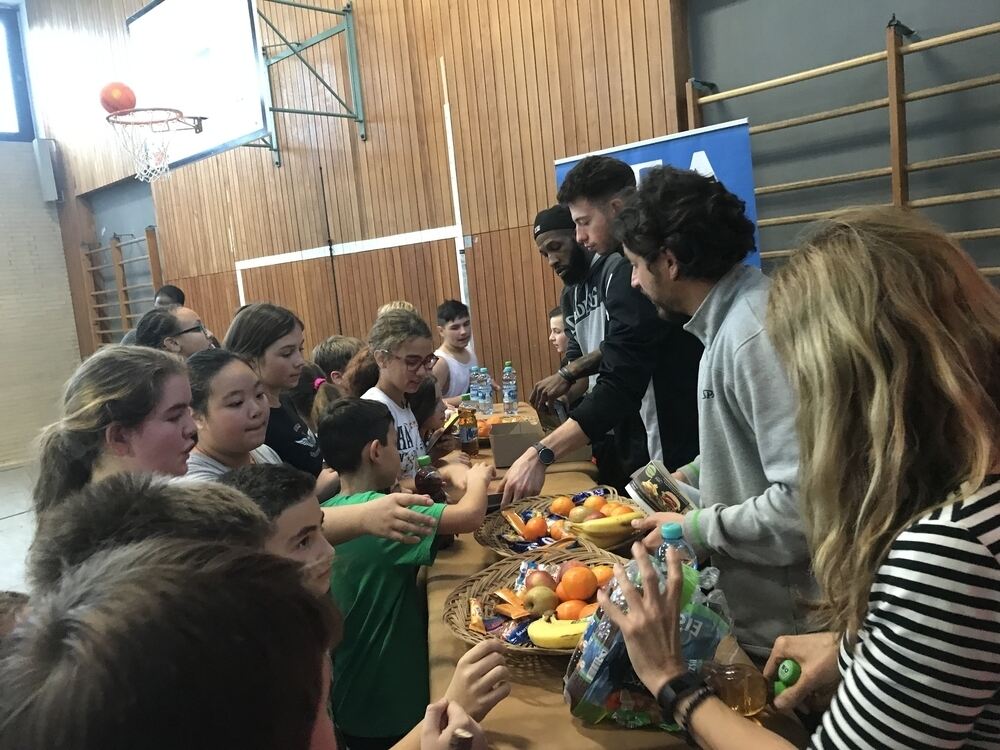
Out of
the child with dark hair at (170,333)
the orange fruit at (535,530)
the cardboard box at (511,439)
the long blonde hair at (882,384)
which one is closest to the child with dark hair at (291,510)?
the orange fruit at (535,530)

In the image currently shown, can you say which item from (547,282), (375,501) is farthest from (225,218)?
(375,501)

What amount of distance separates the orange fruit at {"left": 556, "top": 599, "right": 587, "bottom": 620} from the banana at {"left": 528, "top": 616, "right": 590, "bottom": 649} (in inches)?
1.2

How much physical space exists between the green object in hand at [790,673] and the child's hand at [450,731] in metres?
0.52

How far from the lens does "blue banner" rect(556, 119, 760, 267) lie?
Answer: 13.1ft

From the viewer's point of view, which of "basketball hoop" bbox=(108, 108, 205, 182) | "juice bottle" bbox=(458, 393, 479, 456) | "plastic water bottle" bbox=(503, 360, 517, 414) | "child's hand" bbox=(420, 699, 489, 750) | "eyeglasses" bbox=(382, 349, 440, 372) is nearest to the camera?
"child's hand" bbox=(420, 699, 489, 750)

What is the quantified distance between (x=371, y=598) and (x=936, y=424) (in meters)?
1.43

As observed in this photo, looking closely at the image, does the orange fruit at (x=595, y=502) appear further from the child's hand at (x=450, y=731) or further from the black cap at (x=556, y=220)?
the black cap at (x=556, y=220)

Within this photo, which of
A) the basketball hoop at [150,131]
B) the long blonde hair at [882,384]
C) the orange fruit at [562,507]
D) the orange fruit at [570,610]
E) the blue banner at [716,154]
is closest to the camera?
the long blonde hair at [882,384]

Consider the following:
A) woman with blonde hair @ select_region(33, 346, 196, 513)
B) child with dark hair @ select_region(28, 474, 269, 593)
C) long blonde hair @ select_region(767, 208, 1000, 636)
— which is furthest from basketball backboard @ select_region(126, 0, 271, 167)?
long blonde hair @ select_region(767, 208, 1000, 636)

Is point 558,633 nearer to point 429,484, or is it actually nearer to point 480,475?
point 480,475

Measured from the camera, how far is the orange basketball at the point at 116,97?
7.13 metres

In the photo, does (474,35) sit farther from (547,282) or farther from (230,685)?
→ (230,685)

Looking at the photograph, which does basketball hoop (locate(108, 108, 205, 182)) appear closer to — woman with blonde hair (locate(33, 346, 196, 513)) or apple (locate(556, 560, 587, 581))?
woman with blonde hair (locate(33, 346, 196, 513))

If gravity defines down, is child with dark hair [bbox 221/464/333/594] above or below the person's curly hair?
below
